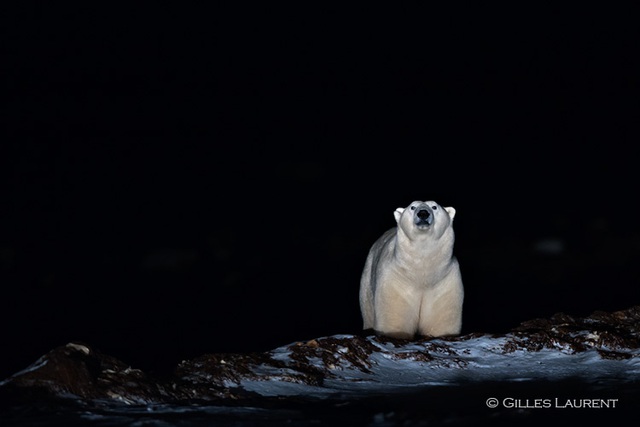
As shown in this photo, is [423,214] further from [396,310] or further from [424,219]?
[396,310]

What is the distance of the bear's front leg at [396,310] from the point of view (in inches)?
348

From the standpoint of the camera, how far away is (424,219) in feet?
26.5

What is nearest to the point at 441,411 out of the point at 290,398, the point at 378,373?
the point at 290,398

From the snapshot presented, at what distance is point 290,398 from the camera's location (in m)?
Result: 5.86

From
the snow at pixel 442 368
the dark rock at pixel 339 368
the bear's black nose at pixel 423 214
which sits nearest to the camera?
the dark rock at pixel 339 368

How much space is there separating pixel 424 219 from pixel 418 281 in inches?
32.9

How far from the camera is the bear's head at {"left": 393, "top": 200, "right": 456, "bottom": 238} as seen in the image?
8.10 meters

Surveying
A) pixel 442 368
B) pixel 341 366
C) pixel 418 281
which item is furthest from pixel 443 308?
pixel 341 366

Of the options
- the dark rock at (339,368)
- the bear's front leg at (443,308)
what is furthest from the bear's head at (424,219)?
the dark rock at (339,368)

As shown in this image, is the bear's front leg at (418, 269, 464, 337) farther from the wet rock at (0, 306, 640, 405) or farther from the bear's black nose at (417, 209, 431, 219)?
the bear's black nose at (417, 209, 431, 219)

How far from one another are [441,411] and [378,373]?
51.7 inches

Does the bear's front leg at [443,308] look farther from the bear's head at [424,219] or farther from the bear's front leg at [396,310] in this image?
the bear's head at [424,219]

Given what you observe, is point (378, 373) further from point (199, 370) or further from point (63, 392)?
point (63, 392)

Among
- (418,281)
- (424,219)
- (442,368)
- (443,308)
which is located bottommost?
(442,368)
